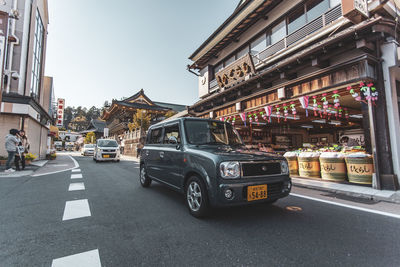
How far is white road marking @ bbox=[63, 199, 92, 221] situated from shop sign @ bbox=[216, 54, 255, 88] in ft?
27.9

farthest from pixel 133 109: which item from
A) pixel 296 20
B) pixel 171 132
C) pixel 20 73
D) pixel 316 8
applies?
→ pixel 171 132

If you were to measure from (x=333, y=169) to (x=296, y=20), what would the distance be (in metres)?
6.74

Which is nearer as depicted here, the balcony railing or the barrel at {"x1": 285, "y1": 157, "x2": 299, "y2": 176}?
the balcony railing

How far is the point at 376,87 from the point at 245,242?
6246 mm

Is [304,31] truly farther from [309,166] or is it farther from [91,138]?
[91,138]

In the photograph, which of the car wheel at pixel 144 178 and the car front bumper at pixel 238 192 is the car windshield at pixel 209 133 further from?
the car wheel at pixel 144 178

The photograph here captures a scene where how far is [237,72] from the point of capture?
1019cm

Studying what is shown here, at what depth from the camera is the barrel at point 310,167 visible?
6727 millimetres

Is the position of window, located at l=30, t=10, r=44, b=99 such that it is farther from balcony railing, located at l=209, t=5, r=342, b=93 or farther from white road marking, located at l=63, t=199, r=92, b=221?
balcony railing, located at l=209, t=5, r=342, b=93

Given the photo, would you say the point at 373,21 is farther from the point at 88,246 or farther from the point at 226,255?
the point at 88,246

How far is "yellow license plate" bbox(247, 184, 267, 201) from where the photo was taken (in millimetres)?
2826

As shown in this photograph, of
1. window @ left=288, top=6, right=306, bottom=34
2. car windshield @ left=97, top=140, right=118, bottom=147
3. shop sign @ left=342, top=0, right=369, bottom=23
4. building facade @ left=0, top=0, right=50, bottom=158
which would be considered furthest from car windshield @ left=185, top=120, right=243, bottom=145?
building facade @ left=0, top=0, right=50, bottom=158

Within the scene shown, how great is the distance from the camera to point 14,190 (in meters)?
4.96

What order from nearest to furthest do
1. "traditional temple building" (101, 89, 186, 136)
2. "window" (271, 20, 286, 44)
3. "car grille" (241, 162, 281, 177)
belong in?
"car grille" (241, 162, 281, 177) → "window" (271, 20, 286, 44) → "traditional temple building" (101, 89, 186, 136)
